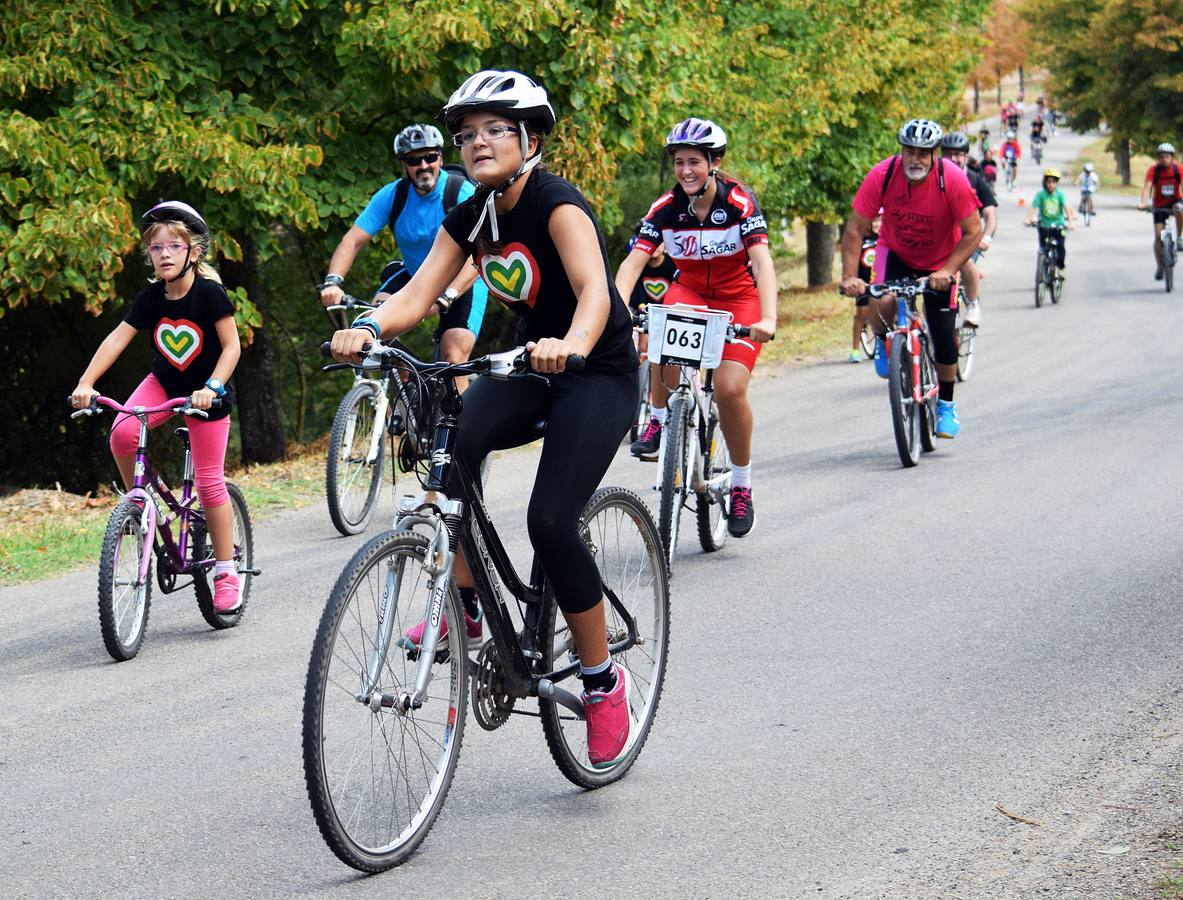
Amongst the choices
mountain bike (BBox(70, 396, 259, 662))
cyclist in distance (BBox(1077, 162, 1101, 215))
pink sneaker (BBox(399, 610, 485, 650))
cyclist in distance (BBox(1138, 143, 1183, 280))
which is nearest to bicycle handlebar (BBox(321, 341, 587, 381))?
pink sneaker (BBox(399, 610, 485, 650))

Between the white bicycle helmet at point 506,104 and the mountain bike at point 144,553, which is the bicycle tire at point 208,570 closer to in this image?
the mountain bike at point 144,553

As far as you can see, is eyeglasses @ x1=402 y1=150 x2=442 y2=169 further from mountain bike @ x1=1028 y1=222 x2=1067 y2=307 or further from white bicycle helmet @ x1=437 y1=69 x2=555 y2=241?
mountain bike @ x1=1028 y1=222 x2=1067 y2=307

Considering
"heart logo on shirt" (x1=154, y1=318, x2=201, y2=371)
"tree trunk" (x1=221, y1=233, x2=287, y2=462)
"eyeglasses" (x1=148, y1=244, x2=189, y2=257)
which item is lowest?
"tree trunk" (x1=221, y1=233, x2=287, y2=462)

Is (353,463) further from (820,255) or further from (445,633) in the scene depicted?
(820,255)

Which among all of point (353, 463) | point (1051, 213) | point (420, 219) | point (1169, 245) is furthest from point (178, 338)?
point (1169, 245)

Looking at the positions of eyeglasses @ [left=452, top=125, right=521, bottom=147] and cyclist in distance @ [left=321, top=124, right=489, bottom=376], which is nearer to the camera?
eyeglasses @ [left=452, top=125, right=521, bottom=147]

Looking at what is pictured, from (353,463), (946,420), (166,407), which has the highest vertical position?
(166,407)

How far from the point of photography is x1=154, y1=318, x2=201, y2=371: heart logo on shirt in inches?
Result: 286

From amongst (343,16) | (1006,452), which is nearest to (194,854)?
(1006,452)

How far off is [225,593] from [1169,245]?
71.5 feet

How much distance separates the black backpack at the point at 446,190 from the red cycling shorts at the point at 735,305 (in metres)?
1.63

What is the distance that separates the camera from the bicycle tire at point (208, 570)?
7426 mm

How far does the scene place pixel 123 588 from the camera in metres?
7.02

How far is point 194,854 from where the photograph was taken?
469cm
